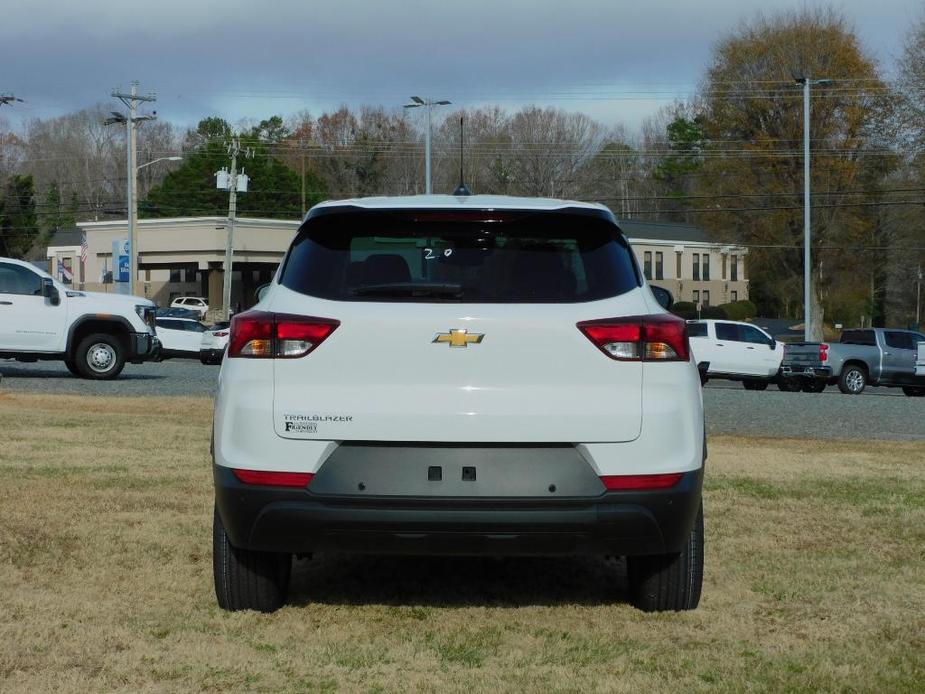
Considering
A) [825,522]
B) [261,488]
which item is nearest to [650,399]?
[261,488]

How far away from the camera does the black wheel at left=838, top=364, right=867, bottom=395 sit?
3161 cm

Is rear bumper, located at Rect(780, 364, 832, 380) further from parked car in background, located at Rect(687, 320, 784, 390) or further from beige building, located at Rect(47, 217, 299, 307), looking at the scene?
beige building, located at Rect(47, 217, 299, 307)

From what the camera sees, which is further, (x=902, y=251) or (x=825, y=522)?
(x=902, y=251)

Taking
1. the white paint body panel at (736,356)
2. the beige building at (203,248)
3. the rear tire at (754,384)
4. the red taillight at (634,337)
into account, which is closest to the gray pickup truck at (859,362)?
the white paint body panel at (736,356)

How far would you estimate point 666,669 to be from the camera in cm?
496

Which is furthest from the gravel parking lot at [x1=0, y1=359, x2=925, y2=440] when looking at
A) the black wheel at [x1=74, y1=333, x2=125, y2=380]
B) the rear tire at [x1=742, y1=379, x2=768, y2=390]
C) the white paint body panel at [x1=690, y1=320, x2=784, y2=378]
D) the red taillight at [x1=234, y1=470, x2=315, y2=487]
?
the red taillight at [x1=234, y1=470, x2=315, y2=487]

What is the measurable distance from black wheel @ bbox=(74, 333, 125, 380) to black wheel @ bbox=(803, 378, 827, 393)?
1526 centimetres

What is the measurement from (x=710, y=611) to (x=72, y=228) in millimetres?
98158

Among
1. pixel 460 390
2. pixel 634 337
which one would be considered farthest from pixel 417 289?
pixel 634 337

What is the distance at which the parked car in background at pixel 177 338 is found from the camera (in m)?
39.8

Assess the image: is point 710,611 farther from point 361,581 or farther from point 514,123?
point 514,123

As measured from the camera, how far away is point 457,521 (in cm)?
504

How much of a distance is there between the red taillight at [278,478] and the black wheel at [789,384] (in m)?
26.6

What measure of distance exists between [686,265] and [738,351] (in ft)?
213
